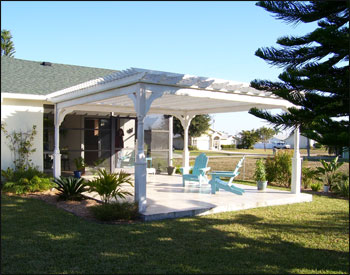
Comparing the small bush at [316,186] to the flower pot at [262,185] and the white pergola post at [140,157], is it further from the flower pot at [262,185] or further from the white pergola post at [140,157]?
the white pergola post at [140,157]

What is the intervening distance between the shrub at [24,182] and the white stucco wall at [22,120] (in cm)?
85

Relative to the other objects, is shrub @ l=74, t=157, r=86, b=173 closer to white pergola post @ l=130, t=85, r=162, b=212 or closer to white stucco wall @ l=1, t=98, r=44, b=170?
white stucco wall @ l=1, t=98, r=44, b=170

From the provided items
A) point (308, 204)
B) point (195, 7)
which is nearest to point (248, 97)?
point (308, 204)

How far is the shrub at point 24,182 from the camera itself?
10422 millimetres

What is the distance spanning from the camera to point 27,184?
1066 centimetres

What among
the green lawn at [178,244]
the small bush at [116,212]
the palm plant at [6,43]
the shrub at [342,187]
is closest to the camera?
the green lawn at [178,244]

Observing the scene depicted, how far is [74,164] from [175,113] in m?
4.97

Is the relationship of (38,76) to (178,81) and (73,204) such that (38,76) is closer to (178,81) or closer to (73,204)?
(73,204)

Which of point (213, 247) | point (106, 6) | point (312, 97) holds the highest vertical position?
point (106, 6)

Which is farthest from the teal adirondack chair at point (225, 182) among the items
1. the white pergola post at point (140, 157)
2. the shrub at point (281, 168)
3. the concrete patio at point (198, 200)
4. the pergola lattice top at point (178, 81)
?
the shrub at point (281, 168)

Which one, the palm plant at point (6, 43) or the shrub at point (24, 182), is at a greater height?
the palm plant at point (6, 43)

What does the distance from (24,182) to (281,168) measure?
9.27 m

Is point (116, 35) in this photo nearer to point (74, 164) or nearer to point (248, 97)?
point (248, 97)

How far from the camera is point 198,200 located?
29.7ft
